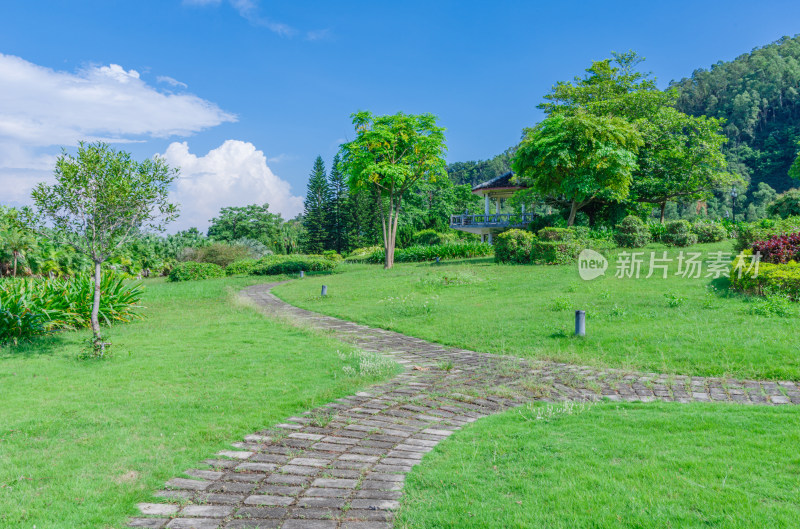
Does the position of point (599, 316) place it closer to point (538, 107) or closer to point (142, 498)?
point (142, 498)

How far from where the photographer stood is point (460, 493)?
3.32 metres

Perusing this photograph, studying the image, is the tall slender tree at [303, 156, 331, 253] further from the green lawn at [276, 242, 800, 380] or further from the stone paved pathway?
the stone paved pathway

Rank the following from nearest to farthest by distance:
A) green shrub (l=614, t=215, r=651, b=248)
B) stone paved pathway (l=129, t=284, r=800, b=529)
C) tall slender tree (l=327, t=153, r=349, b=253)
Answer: stone paved pathway (l=129, t=284, r=800, b=529)
green shrub (l=614, t=215, r=651, b=248)
tall slender tree (l=327, t=153, r=349, b=253)

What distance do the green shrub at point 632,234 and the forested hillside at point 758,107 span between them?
45.2m

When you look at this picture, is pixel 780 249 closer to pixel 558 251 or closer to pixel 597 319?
pixel 597 319

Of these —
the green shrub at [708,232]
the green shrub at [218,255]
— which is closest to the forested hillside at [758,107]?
the green shrub at [708,232]

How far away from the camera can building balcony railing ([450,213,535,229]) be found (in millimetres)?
29672

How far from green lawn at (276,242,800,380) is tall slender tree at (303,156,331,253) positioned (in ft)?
101

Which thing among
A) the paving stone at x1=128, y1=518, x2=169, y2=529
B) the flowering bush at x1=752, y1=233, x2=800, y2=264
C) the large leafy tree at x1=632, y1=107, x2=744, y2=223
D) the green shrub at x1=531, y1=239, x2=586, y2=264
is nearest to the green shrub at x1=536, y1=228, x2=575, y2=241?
the green shrub at x1=531, y1=239, x2=586, y2=264

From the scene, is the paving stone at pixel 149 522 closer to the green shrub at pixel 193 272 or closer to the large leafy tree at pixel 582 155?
the large leafy tree at pixel 582 155

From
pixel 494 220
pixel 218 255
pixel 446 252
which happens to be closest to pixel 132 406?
pixel 446 252

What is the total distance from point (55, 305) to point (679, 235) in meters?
20.6

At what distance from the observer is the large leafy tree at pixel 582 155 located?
20188 mm

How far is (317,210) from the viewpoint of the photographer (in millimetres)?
47312
